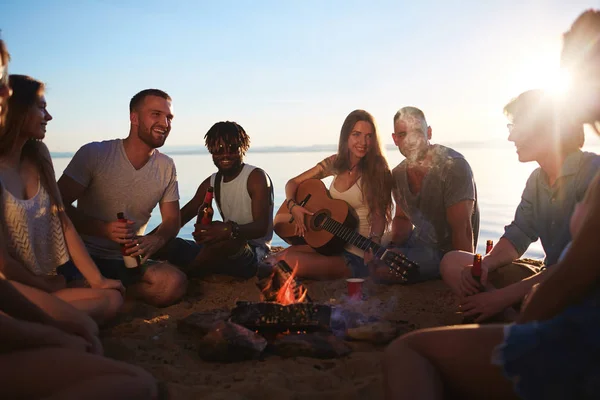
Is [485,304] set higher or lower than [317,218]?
lower

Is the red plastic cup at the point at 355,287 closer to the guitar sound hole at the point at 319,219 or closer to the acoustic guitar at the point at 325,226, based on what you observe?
the acoustic guitar at the point at 325,226

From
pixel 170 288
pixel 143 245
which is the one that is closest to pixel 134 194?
pixel 143 245

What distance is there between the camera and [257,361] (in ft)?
12.1

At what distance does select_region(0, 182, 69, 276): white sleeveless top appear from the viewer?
361 centimetres

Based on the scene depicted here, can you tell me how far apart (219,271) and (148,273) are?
1029mm

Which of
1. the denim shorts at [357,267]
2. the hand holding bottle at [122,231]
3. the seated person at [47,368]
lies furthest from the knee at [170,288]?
the seated person at [47,368]

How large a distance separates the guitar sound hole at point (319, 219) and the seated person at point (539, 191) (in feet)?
7.40

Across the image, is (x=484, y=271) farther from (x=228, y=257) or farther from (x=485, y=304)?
(x=228, y=257)

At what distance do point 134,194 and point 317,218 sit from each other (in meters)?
2.16

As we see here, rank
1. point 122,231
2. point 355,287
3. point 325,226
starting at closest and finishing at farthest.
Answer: point 122,231 < point 355,287 < point 325,226

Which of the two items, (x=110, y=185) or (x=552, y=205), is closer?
(x=552, y=205)

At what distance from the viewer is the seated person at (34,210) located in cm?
363

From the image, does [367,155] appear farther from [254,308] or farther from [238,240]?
[254,308]

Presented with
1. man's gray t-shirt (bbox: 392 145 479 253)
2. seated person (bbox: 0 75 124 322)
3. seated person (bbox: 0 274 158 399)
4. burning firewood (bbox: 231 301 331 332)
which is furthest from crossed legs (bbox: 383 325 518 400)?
man's gray t-shirt (bbox: 392 145 479 253)
